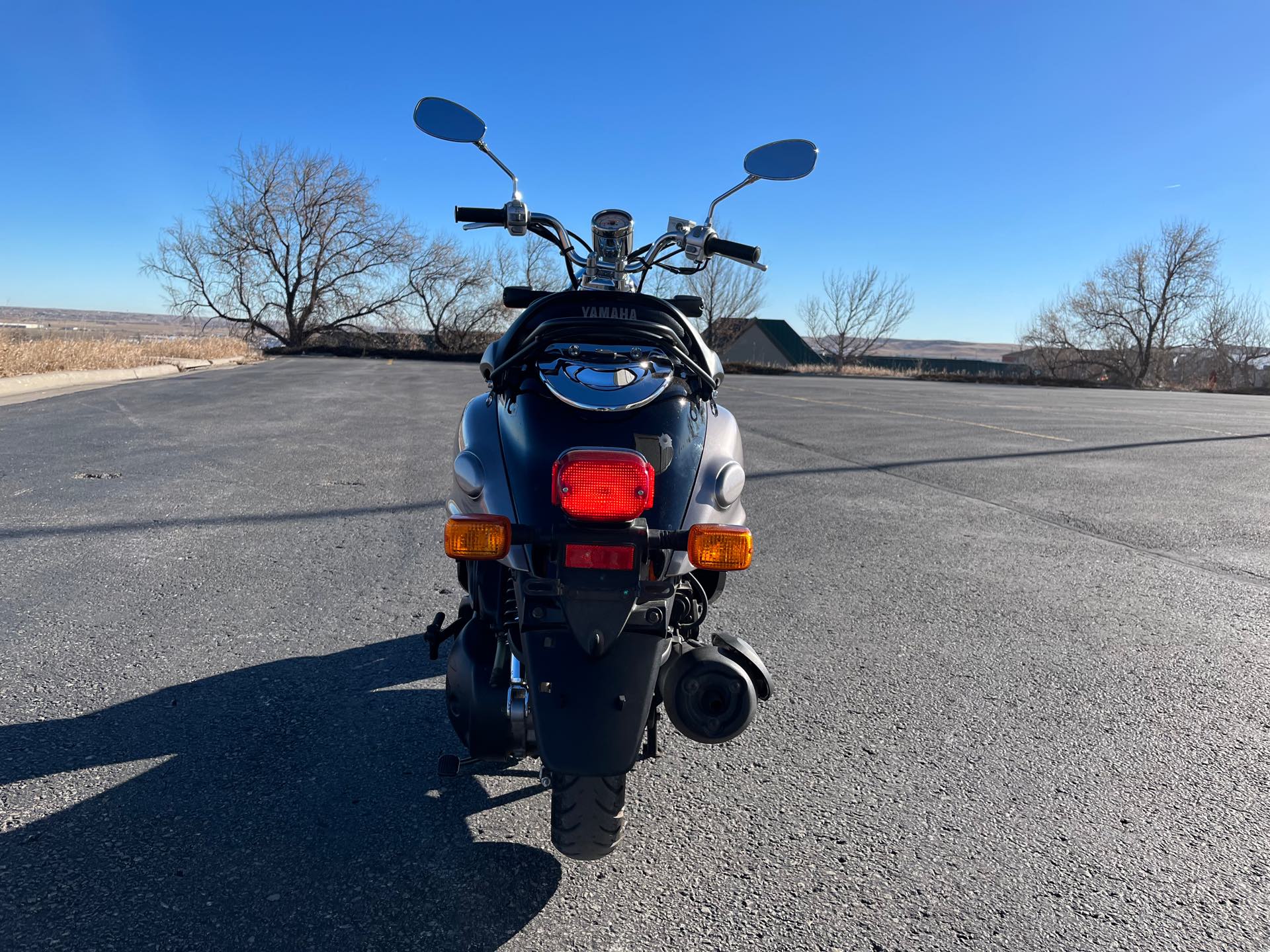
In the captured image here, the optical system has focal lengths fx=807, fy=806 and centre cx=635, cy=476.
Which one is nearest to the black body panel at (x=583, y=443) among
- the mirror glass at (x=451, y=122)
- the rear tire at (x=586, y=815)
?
the rear tire at (x=586, y=815)

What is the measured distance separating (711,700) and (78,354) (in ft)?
58.6

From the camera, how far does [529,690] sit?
184 centimetres

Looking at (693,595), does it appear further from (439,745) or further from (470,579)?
(439,745)

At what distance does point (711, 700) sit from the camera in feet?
6.60

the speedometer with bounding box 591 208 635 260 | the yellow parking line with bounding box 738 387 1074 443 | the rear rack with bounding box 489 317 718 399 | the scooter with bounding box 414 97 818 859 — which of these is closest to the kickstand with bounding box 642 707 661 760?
the scooter with bounding box 414 97 818 859

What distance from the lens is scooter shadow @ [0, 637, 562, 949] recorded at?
1744mm

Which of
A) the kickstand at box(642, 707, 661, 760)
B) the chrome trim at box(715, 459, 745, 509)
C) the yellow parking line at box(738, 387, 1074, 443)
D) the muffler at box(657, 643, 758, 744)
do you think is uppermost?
the chrome trim at box(715, 459, 745, 509)

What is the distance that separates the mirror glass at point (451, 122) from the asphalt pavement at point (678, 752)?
81.0 inches

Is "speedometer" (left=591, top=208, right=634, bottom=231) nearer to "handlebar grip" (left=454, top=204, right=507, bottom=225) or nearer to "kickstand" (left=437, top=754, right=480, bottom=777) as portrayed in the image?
"handlebar grip" (left=454, top=204, right=507, bottom=225)

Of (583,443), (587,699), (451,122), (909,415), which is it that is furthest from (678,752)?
(909,415)

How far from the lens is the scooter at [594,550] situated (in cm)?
183

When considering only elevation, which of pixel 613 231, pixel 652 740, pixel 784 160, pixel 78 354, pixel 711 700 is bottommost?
pixel 652 740

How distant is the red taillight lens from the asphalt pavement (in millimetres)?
916

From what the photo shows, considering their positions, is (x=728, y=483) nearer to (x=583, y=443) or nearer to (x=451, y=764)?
(x=583, y=443)
